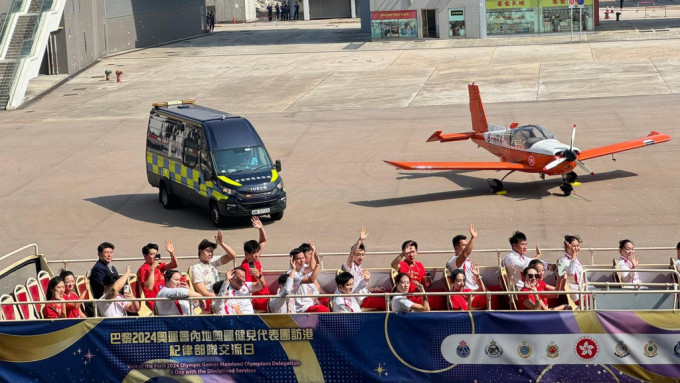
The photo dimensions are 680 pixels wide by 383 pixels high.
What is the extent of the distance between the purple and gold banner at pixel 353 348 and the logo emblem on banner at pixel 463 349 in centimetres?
1

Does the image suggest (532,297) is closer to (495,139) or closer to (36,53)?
(495,139)

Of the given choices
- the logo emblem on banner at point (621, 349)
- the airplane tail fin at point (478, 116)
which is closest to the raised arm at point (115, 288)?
the logo emblem on banner at point (621, 349)

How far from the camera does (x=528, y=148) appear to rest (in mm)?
25953

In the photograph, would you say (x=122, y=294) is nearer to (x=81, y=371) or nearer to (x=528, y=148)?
(x=81, y=371)

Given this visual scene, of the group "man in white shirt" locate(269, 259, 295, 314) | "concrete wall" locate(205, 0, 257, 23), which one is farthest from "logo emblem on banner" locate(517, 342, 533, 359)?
"concrete wall" locate(205, 0, 257, 23)

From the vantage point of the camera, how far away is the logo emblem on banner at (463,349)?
444 inches

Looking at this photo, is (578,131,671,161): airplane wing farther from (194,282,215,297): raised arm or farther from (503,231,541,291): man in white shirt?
(194,282,215,297): raised arm

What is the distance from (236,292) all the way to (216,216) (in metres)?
11.1

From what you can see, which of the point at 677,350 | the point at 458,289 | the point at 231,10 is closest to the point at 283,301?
the point at 458,289

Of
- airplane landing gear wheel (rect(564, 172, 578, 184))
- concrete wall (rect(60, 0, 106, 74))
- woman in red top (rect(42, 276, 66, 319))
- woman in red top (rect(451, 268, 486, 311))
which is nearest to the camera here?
woman in red top (rect(451, 268, 486, 311))

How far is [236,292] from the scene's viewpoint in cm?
1286

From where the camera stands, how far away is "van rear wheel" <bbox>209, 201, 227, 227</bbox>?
23.7 metres

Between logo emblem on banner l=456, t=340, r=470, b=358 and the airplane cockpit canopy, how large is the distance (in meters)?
15.4

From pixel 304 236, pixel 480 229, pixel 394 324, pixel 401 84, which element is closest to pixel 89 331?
pixel 394 324
